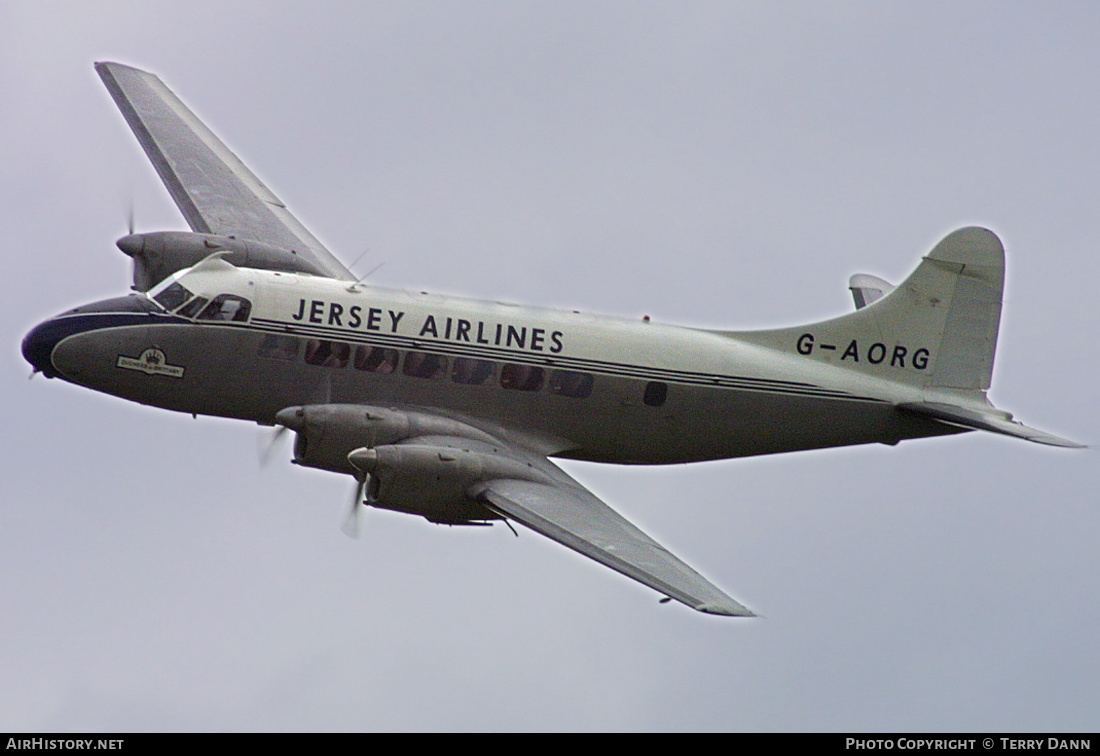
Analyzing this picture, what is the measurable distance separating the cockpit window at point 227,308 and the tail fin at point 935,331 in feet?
32.0

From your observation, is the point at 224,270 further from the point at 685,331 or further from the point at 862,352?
the point at 862,352

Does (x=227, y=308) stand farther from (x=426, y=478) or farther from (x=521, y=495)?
(x=521, y=495)

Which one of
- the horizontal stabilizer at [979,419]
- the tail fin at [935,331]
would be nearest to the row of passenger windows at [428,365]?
the tail fin at [935,331]

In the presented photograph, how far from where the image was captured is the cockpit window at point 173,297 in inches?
1245

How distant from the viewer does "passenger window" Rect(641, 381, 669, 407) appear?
1303 inches

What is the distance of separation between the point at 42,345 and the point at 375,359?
18.6 ft

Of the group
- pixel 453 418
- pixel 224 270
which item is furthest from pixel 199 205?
pixel 453 418

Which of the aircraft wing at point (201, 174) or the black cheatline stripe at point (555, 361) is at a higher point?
the aircraft wing at point (201, 174)

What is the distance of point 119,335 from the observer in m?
31.3

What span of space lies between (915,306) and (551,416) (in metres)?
7.77

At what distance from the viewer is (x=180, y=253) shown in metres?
34.7

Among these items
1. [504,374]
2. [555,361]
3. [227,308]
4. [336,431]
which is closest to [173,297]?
[227,308]

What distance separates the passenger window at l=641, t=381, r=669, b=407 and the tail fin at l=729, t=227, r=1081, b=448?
265cm

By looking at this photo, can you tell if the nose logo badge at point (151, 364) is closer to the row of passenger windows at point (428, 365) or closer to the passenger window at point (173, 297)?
the passenger window at point (173, 297)
